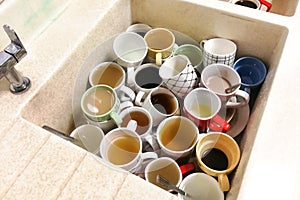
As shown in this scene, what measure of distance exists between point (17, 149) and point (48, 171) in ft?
0.23

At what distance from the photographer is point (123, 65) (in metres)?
0.76

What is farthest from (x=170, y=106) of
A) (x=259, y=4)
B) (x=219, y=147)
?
(x=259, y=4)

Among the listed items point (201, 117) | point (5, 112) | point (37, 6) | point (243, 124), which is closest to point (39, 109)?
point (5, 112)

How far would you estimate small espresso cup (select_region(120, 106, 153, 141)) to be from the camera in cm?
67

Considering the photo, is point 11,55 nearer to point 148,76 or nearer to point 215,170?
point 148,76

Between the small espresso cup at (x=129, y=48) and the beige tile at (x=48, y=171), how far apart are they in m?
0.28

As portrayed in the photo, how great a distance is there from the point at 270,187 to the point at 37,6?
1.83ft

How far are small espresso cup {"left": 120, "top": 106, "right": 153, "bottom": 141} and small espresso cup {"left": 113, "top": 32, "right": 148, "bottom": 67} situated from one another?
0.12 meters

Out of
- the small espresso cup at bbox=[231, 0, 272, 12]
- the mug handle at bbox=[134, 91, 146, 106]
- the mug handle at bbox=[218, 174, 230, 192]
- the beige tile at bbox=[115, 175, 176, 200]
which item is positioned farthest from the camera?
the small espresso cup at bbox=[231, 0, 272, 12]

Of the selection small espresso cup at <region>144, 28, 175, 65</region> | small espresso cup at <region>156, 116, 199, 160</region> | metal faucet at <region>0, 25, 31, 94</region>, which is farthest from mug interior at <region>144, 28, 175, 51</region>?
metal faucet at <region>0, 25, 31, 94</region>

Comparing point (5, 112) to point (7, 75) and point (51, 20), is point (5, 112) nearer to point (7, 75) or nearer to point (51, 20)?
point (7, 75)

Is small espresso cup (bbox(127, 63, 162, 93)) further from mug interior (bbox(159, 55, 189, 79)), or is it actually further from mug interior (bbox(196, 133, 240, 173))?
mug interior (bbox(196, 133, 240, 173))

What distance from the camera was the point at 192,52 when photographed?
78 centimetres

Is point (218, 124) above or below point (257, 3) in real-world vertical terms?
below
